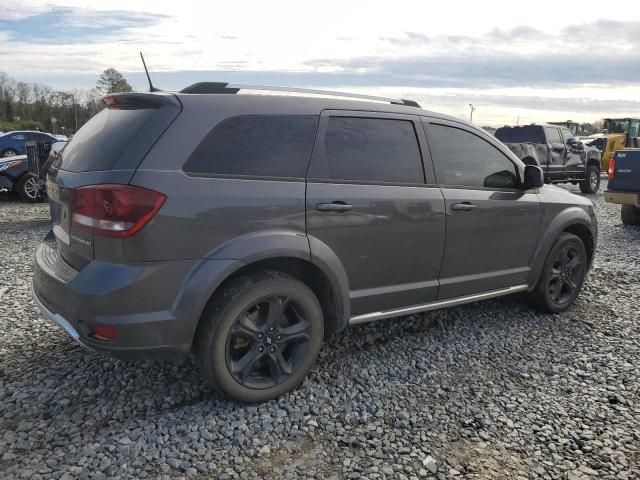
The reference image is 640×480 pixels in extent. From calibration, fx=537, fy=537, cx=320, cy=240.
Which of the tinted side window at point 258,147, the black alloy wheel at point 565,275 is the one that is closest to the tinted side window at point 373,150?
the tinted side window at point 258,147

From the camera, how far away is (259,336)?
3162 mm

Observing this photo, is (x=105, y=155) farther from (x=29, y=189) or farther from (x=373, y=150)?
(x=29, y=189)

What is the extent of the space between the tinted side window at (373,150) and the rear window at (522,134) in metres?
11.9

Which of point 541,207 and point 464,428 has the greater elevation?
point 541,207

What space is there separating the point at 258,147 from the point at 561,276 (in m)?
3.28

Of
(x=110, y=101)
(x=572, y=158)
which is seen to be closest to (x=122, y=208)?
(x=110, y=101)

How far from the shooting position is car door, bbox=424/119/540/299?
12.9ft

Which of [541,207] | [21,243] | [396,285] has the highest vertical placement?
[541,207]

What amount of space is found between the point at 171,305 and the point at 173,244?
328 millimetres

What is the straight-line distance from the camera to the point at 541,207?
15.0ft

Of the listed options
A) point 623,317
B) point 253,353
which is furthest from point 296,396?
point 623,317

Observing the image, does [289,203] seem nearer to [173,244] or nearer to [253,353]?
[173,244]

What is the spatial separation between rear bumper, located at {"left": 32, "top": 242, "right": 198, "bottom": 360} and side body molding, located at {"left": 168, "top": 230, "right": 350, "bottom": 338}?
0.11ft

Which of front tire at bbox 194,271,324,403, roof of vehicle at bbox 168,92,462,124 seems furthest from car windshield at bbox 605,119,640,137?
front tire at bbox 194,271,324,403
